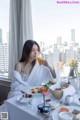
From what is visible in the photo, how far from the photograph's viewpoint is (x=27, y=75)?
2.01 meters

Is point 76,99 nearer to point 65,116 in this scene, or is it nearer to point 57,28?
point 65,116

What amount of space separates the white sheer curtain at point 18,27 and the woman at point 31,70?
47cm

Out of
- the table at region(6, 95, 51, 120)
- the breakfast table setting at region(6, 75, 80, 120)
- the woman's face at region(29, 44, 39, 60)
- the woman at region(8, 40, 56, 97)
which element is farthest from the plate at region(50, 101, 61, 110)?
the woman's face at region(29, 44, 39, 60)

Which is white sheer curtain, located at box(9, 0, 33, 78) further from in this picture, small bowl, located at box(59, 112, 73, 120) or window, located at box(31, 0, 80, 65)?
small bowl, located at box(59, 112, 73, 120)

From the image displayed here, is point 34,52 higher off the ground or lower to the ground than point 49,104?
higher

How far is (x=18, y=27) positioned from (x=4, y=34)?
302 millimetres

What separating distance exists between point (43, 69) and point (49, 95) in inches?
24.0

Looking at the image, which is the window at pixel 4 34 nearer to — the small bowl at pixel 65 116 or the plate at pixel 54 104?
the plate at pixel 54 104

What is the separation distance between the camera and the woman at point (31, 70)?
193cm

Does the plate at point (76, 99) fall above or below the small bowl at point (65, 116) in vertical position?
above

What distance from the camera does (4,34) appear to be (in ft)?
9.02

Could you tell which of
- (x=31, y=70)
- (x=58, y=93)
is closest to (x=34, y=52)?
(x=31, y=70)

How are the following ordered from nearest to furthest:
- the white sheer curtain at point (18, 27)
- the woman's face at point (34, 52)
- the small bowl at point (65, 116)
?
→ the small bowl at point (65, 116)
the woman's face at point (34, 52)
the white sheer curtain at point (18, 27)

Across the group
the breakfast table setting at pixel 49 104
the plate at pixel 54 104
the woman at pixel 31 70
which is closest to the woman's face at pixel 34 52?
the woman at pixel 31 70
